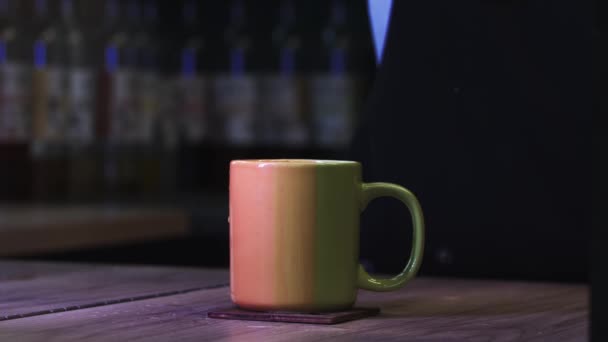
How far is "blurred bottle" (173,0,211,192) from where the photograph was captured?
2.48 m

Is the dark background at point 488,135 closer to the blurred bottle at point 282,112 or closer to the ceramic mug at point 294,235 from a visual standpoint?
the ceramic mug at point 294,235

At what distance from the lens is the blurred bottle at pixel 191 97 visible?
2477 millimetres

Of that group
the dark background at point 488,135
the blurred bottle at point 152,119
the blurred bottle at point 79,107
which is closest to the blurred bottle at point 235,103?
the blurred bottle at point 152,119

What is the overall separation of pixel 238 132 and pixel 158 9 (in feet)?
1.39

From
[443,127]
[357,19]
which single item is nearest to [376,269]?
[443,127]

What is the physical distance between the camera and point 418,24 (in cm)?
93

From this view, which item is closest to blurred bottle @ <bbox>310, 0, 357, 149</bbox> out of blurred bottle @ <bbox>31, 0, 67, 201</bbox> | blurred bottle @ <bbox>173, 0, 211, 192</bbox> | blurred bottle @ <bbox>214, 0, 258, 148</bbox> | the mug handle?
blurred bottle @ <bbox>214, 0, 258, 148</bbox>

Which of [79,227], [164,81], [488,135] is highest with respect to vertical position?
[164,81]

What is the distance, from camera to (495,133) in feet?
2.99

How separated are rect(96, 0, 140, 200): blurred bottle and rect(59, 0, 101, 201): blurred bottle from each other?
0.09 ft

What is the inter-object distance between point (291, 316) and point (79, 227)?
130 centimetres

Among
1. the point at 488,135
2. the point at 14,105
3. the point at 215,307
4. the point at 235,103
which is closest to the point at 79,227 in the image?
the point at 14,105

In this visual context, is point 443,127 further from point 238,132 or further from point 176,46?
point 176,46

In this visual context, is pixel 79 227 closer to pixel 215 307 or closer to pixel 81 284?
pixel 81 284
